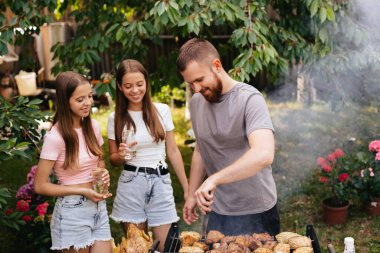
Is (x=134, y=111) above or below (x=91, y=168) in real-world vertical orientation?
above

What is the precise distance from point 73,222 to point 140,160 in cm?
66

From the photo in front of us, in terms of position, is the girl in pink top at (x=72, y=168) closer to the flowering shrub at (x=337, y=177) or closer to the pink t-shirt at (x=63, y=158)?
the pink t-shirt at (x=63, y=158)

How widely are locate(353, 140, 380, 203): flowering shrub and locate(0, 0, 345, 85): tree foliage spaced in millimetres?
1367

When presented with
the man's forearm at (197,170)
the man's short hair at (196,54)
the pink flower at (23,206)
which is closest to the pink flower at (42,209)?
the pink flower at (23,206)

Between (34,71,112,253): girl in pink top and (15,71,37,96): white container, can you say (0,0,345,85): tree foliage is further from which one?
(15,71,37,96): white container

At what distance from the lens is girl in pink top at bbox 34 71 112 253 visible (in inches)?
134

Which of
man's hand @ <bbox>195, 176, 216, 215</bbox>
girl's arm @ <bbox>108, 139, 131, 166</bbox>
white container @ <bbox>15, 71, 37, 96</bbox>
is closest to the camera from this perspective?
man's hand @ <bbox>195, 176, 216, 215</bbox>

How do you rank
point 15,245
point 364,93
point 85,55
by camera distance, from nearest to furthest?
1. point 85,55
2. point 15,245
3. point 364,93

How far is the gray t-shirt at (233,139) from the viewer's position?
2.92 m

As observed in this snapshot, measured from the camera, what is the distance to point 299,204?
6195 mm

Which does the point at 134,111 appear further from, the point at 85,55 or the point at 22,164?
the point at 22,164

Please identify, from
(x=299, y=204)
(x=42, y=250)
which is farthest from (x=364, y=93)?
(x=42, y=250)

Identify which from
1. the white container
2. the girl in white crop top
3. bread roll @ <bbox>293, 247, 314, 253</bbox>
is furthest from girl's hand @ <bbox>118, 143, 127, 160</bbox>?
the white container

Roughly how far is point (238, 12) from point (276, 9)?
50.8 inches
